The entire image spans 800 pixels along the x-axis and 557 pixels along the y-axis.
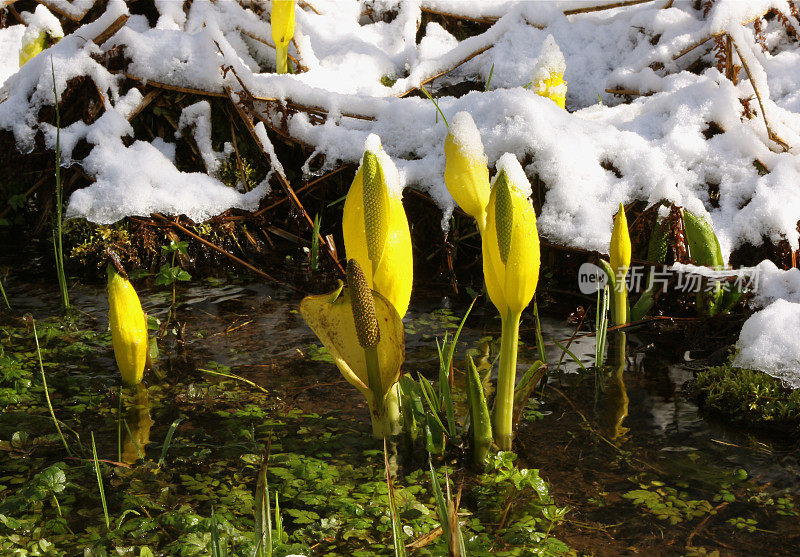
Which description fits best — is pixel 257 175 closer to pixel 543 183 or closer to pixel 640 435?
pixel 543 183

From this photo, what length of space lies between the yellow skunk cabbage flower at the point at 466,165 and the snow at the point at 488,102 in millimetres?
738

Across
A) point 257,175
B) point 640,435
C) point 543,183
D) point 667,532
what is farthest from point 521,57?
point 667,532

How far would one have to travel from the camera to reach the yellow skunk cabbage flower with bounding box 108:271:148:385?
1956 millimetres

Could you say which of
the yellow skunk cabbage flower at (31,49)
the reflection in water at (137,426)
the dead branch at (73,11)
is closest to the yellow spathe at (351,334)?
the reflection in water at (137,426)

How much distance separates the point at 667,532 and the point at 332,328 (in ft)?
2.77

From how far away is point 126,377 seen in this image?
2059 mm

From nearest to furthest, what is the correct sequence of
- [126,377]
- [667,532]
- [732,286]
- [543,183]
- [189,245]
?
[667,532]
[126,377]
[732,286]
[543,183]
[189,245]

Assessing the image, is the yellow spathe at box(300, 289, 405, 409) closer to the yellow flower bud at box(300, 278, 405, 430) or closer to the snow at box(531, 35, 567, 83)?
the yellow flower bud at box(300, 278, 405, 430)

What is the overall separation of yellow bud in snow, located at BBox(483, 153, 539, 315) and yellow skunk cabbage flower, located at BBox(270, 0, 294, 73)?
7.64ft

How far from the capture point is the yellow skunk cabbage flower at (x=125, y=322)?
196cm

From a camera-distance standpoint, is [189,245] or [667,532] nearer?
[667,532]

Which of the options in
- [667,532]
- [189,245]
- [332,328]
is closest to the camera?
[667,532]

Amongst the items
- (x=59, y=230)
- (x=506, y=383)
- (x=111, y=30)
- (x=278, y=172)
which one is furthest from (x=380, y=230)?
(x=111, y=30)

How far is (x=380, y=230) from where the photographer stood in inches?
62.0
